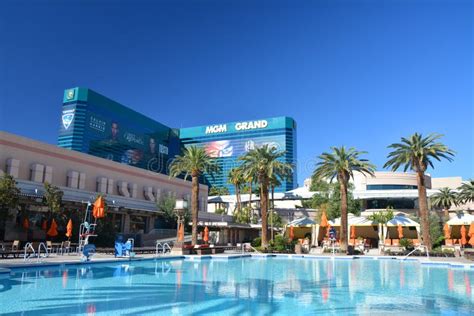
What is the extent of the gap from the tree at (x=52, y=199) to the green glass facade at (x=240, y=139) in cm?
9624

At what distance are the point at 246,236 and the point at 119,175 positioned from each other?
63.7 feet

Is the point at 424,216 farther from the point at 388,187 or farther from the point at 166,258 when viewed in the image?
the point at 388,187

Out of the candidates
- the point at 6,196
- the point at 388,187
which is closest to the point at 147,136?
the point at 388,187

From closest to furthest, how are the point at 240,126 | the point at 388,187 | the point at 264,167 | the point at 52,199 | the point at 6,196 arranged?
1. the point at 6,196
2. the point at 52,199
3. the point at 264,167
4. the point at 388,187
5. the point at 240,126

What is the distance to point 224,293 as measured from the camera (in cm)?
1310

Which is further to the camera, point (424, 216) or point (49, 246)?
Result: point (424, 216)

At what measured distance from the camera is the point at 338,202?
58312 mm

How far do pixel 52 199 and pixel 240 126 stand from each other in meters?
111

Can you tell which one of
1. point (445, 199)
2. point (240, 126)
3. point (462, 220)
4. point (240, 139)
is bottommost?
point (462, 220)

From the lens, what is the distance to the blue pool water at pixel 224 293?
10.4 metres

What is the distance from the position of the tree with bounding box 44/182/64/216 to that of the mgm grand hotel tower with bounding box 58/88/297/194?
232 ft

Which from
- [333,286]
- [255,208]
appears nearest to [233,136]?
[255,208]

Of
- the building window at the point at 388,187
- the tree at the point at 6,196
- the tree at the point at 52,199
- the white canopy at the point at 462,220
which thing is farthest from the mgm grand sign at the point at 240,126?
the tree at the point at 6,196

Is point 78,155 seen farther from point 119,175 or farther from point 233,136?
point 233,136
